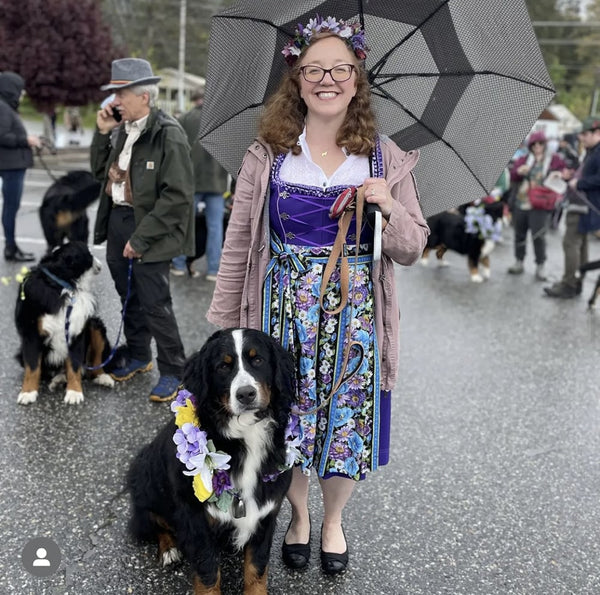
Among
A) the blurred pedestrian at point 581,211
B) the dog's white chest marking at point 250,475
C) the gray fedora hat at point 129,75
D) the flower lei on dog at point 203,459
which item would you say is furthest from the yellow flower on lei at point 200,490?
the blurred pedestrian at point 581,211

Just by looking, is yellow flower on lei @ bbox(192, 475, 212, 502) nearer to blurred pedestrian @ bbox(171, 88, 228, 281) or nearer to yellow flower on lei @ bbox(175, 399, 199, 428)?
yellow flower on lei @ bbox(175, 399, 199, 428)

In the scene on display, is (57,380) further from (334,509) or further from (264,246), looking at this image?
(264,246)

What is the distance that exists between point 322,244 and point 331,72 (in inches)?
25.5

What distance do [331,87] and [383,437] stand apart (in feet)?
4.75

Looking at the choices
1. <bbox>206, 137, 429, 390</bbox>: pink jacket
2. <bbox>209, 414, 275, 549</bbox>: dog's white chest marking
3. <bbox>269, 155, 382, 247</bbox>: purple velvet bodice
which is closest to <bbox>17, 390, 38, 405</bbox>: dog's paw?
<bbox>206, 137, 429, 390</bbox>: pink jacket

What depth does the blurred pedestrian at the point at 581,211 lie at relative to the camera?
703cm

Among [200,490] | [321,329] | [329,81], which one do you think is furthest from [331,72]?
[200,490]

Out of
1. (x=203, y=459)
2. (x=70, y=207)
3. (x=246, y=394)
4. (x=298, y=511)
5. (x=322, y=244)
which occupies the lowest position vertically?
(x=298, y=511)

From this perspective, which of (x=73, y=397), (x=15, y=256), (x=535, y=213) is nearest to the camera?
(x=73, y=397)

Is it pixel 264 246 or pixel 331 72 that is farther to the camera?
pixel 264 246

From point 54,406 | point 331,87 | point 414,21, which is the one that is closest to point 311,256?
point 331,87

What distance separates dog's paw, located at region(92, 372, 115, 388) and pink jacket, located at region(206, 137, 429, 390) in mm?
2143

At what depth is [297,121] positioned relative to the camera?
2.41m

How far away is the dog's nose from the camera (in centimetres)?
213
